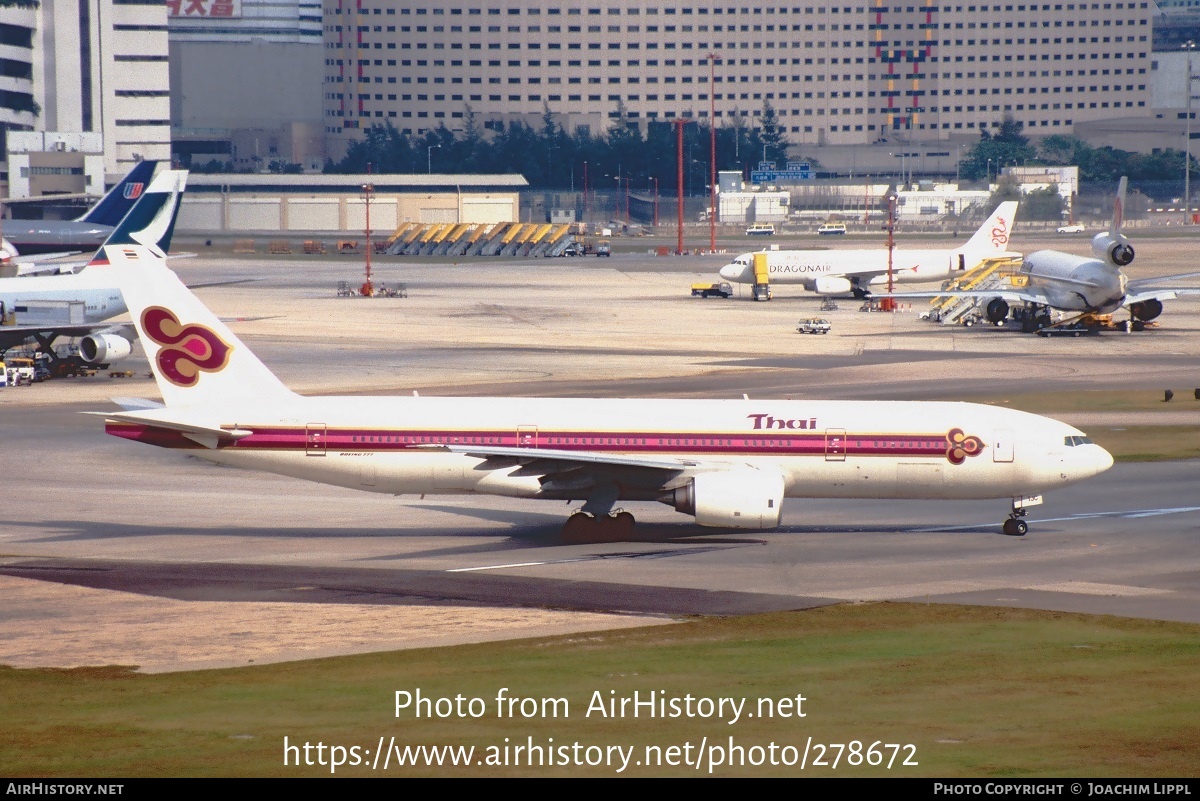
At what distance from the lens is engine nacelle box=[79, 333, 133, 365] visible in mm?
78812

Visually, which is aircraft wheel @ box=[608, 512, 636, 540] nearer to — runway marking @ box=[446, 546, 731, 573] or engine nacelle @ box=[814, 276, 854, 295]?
runway marking @ box=[446, 546, 731, 573]

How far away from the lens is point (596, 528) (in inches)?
1692

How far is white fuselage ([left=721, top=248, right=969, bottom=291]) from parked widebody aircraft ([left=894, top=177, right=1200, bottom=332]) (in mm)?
26170

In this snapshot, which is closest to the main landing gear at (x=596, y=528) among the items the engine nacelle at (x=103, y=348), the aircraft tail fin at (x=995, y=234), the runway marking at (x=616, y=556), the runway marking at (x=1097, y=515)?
the runway marking at (x=616, y=556)

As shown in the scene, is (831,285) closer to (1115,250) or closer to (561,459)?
(1115,250)

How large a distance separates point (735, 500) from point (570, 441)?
16.8 feet

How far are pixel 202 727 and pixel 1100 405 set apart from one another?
54994mm

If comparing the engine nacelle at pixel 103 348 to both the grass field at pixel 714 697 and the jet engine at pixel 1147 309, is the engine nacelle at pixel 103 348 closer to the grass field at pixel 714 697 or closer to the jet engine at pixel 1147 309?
the grass field at pixel 714 697

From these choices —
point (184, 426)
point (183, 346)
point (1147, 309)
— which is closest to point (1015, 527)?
point (184, 426)

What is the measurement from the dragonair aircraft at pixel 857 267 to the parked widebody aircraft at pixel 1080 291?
968 inches

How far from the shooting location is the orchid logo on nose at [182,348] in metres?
42.7

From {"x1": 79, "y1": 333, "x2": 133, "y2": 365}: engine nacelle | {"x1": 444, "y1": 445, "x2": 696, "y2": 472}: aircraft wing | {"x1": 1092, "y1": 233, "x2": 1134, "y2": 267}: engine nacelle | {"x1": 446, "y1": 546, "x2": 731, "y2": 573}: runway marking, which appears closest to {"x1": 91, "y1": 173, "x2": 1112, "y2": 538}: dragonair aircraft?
{"x1": 444, "y1": 445, "x2": 696, "y2": 472}: aircraft wing

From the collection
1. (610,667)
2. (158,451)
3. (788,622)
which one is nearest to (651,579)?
(788,622)

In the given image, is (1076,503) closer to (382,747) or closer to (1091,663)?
(1091,663)
